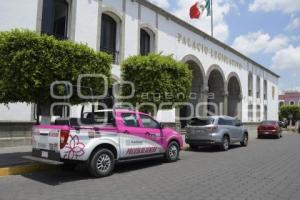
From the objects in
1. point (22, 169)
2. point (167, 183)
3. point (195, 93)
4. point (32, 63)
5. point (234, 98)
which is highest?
point (234, 98)

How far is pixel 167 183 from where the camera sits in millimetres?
8000

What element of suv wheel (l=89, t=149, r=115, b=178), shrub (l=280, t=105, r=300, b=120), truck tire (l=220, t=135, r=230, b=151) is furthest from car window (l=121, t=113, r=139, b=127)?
shrub (l=280, t=105, r=300, b=120)

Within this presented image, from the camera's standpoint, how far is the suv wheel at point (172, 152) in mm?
11305

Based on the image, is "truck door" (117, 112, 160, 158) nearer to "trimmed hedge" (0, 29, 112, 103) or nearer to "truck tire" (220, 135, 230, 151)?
"trimmed hedge" (0, 29, 112, 103)

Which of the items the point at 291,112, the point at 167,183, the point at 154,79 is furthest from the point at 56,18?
the point at 291,112

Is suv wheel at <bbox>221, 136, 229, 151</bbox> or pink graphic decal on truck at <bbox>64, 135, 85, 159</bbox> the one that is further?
suv wheel at <bbox>221, 136, 229, 151</bbox>

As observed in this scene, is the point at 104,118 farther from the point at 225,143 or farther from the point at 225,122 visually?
the point at 225,122

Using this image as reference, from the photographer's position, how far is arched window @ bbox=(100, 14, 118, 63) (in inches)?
722

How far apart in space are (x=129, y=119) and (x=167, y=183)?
2698 mm

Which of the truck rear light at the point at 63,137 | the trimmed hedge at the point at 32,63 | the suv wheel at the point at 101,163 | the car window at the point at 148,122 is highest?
the trimmed hedge at the point at 32,63

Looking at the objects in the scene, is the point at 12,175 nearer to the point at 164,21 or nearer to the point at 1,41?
the point at 1,41

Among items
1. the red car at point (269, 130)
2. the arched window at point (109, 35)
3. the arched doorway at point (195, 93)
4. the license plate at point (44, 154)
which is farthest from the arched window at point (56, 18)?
the red car at point (269, 130)

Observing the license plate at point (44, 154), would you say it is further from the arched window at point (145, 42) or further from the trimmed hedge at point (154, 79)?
the arched window at point (145, 42)

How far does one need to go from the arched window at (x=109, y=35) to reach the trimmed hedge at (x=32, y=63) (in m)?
8.04
